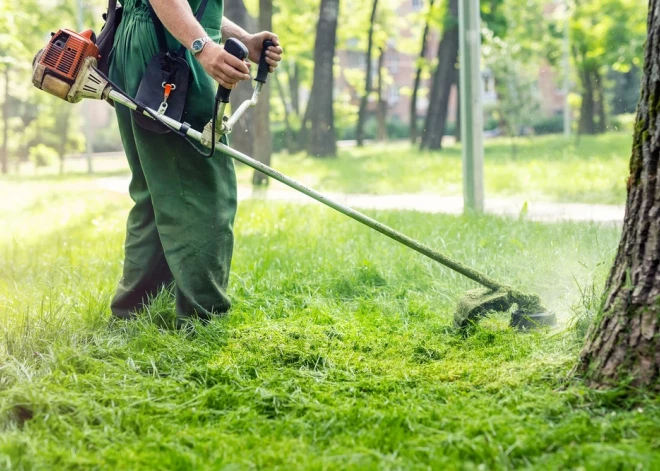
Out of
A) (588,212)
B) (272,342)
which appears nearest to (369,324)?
(272,342)

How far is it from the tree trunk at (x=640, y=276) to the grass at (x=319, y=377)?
106mm

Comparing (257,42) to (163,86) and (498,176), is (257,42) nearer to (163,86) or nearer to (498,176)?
(163,86)

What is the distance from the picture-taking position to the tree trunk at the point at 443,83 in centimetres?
1912

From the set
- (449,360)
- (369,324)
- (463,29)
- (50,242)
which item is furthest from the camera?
(463,29)

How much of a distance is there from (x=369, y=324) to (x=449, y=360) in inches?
27.8

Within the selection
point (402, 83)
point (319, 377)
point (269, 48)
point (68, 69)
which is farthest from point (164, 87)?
point (402, 83)

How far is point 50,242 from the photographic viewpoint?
7270 millimetres

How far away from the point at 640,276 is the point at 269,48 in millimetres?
2020

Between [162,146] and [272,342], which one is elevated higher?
[162,146]

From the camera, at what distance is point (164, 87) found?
3.62 metres

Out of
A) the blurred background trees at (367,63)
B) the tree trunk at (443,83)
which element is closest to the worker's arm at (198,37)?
the blurred background trees at (367,63)

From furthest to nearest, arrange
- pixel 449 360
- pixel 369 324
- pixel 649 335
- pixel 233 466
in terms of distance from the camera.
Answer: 1. pixel 369 324
2. pixel 449 360
3. pixel 649 335
4. pixel 233 466

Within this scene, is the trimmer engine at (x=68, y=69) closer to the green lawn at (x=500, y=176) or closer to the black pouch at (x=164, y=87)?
the black pouch at (x=164, y=87)

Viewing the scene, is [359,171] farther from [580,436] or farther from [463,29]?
[580,436]
